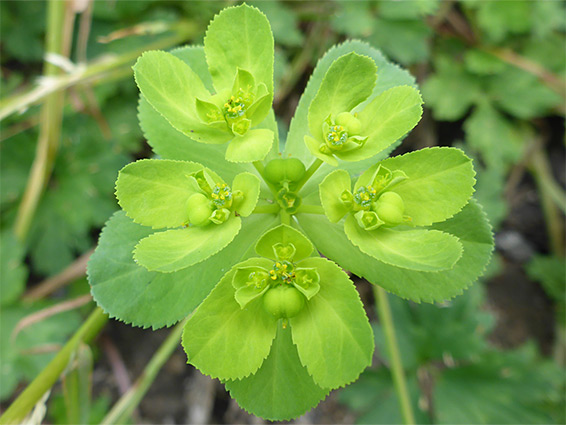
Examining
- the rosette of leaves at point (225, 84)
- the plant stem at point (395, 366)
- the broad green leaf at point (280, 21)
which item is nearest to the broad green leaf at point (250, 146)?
the rosette of leaves at point (225, 84)

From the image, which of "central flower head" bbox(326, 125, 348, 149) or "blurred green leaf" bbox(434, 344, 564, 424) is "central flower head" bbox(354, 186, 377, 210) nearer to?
"central flower head" bbox(326, 125, 348, 149)

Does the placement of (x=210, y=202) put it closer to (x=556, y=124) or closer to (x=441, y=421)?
(x=441, y=421)

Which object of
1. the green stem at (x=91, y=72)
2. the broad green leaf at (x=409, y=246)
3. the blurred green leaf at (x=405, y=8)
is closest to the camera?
the broad green leaf at (x=409, y=246)

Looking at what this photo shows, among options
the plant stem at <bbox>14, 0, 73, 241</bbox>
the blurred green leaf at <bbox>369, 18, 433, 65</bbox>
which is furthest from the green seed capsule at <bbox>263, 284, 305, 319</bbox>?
the blurred green leaf at <bbox>369, 18, 433, 65</bbox>

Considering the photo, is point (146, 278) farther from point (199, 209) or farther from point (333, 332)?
point (333, 332)

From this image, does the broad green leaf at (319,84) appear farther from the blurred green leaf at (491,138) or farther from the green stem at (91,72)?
the blurred green leaf at (491,138)

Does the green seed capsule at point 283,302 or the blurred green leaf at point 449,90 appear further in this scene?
the blurred green leaf at point 449,90

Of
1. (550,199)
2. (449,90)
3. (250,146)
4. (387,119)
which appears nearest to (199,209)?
(250,146)
